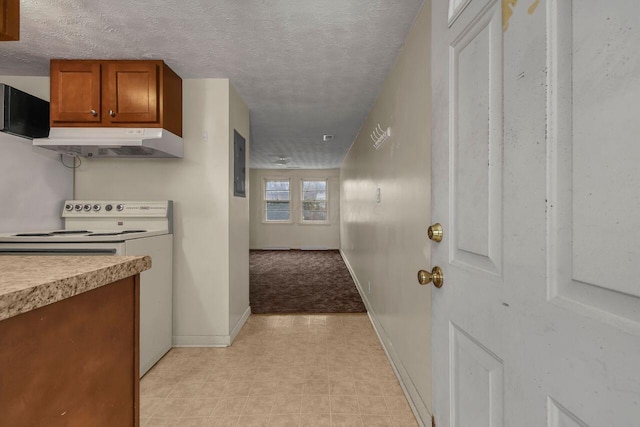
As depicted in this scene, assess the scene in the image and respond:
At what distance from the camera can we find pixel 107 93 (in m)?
2.25

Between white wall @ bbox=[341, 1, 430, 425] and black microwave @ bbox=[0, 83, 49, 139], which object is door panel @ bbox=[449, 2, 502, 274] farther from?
black microwave @ bbox=[0, 83, 49, 139]

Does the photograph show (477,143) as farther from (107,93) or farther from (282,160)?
(282,160)

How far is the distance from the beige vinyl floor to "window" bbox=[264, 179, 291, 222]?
5999 mm

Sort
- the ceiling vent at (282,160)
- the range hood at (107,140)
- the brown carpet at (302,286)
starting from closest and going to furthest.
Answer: the range hood at (107,140), the brown carpet at (302,286), the ceiling vent at (282,160)

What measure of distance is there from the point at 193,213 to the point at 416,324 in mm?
1992

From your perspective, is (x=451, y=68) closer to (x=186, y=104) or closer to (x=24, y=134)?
(x=186, y=104)

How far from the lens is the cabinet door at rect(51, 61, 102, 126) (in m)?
2.23

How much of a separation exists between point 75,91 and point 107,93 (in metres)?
0.23

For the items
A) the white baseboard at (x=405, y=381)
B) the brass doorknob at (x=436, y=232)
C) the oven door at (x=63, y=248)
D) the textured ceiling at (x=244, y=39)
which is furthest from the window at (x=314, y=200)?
the brass doorknob at (x=436, y=232)

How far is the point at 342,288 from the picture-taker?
15.1 feet

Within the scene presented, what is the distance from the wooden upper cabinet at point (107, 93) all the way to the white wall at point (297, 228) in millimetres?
6442

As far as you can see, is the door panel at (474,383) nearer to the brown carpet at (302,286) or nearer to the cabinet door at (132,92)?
the cabinet door at (132,92)

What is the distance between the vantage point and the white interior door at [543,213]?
1.37 feet

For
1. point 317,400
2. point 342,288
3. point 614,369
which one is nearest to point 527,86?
point 614,369
